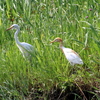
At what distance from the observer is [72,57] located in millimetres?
3295

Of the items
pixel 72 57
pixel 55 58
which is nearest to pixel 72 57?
pixel 72 57

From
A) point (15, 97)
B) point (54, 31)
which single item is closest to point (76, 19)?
point (54, 31)

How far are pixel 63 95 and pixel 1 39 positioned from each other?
1604 mm

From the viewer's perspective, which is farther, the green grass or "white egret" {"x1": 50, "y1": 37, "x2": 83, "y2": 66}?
"white egret" {"x1": 50, "y1": 37, "x2": 83, "y2": 66}

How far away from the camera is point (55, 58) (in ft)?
10.7

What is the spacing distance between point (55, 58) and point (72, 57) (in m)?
0.18

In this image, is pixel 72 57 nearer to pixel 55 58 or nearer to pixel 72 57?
pixel 72 57

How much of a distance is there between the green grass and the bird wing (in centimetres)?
6

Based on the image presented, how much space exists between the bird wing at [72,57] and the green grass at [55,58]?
58 millimetres

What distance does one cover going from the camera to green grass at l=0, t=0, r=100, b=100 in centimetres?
299

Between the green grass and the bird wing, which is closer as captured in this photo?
the green grass

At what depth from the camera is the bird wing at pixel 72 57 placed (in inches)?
124

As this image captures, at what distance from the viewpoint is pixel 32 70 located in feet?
10.4

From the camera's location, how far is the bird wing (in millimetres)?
3160
